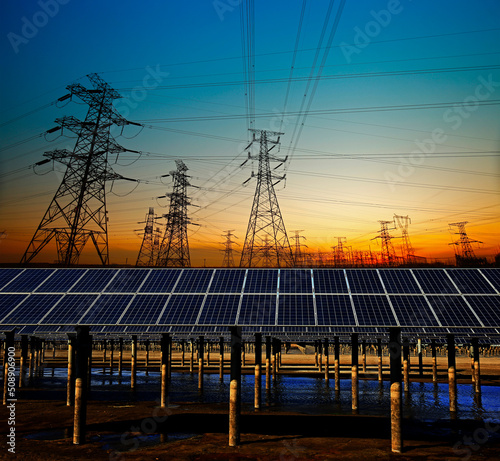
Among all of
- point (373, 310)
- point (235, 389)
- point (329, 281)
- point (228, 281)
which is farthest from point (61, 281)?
point (373, 310)

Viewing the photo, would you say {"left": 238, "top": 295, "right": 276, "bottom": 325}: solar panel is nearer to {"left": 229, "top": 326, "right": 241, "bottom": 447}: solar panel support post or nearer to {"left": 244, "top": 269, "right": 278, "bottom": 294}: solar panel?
{"left": 244, "top": 269, "right": 278, "bottom": 294}: solar panel

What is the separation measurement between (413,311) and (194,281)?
11988 millimetres

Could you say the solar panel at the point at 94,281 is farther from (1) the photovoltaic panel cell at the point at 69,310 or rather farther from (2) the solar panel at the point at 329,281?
(2) the solar panel at the point at 329,281

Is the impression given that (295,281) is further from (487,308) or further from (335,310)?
(487,308)

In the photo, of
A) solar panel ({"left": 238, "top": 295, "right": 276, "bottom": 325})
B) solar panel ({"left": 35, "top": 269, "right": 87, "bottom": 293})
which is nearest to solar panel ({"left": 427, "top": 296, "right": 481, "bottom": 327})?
solar panel ({"left": 238, "top": 295, "right": 276, "bottom": 325})

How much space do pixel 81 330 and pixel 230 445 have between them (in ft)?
30.1

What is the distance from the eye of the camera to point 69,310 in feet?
69.8

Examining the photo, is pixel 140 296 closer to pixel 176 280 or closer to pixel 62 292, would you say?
pixel 176 280

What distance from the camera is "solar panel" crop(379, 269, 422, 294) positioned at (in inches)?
883

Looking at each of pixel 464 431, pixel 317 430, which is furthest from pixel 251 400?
pixel 464 431

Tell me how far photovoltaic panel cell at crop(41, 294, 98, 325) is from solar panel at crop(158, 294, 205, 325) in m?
4.20

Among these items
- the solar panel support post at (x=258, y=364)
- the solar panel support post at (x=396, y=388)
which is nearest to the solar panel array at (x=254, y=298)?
the solar panel support post at (x=396, y=388)

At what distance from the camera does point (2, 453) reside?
20078mm

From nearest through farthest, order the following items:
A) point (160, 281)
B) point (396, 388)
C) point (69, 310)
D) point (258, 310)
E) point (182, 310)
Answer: point (396, 388), point (258, 310), point (182, 310), point (69, 310), point (160, 281)
